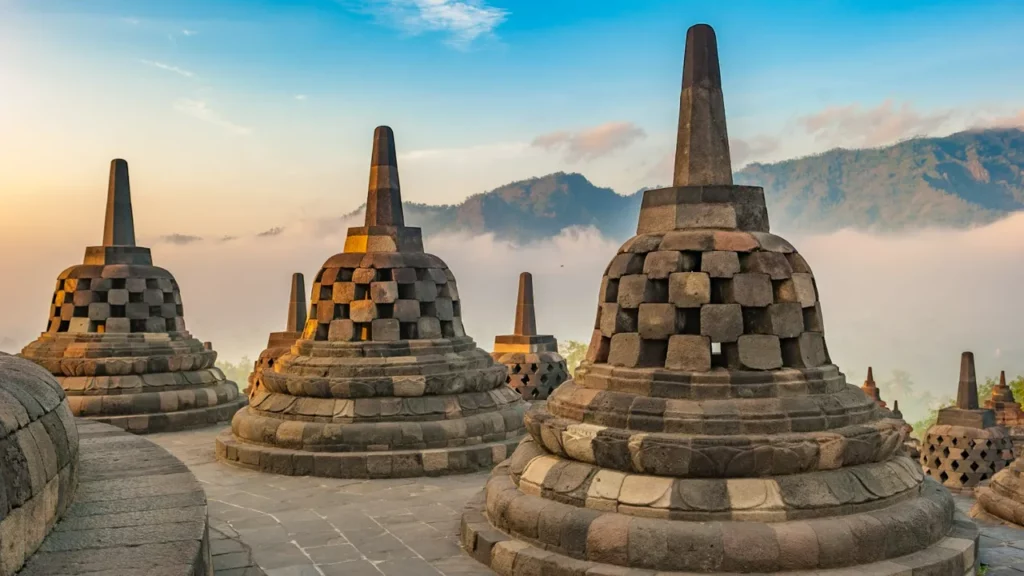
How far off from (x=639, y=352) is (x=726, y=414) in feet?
2.72

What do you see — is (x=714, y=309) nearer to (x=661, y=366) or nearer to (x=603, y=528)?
(x=661, y=366)

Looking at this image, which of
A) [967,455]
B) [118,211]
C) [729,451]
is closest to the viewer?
[729,451]

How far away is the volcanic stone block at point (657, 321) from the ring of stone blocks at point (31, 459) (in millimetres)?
3813

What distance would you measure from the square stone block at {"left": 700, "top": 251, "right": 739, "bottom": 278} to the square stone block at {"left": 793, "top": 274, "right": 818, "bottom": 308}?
52 cm

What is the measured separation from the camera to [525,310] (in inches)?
716

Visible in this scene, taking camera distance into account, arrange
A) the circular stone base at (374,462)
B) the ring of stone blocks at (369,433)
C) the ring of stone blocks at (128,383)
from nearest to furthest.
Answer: the circular stone base at (374,462), the ring of stone blocks at (369,433), the ring of stone blocks at (128,383)

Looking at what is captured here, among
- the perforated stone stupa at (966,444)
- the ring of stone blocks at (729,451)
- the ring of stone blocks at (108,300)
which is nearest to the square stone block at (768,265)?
the ring of stone blocks at (729,451)

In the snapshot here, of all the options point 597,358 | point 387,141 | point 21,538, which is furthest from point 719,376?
point 387,141

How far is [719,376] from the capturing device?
6242 mm

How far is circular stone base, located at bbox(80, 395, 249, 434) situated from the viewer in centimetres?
1357

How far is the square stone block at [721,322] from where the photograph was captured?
20.8ft

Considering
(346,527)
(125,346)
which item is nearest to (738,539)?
(346,527)

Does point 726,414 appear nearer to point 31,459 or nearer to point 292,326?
point 31,459

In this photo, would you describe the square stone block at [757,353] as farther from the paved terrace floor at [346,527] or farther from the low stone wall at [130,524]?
the low stone wall at [130,524]
